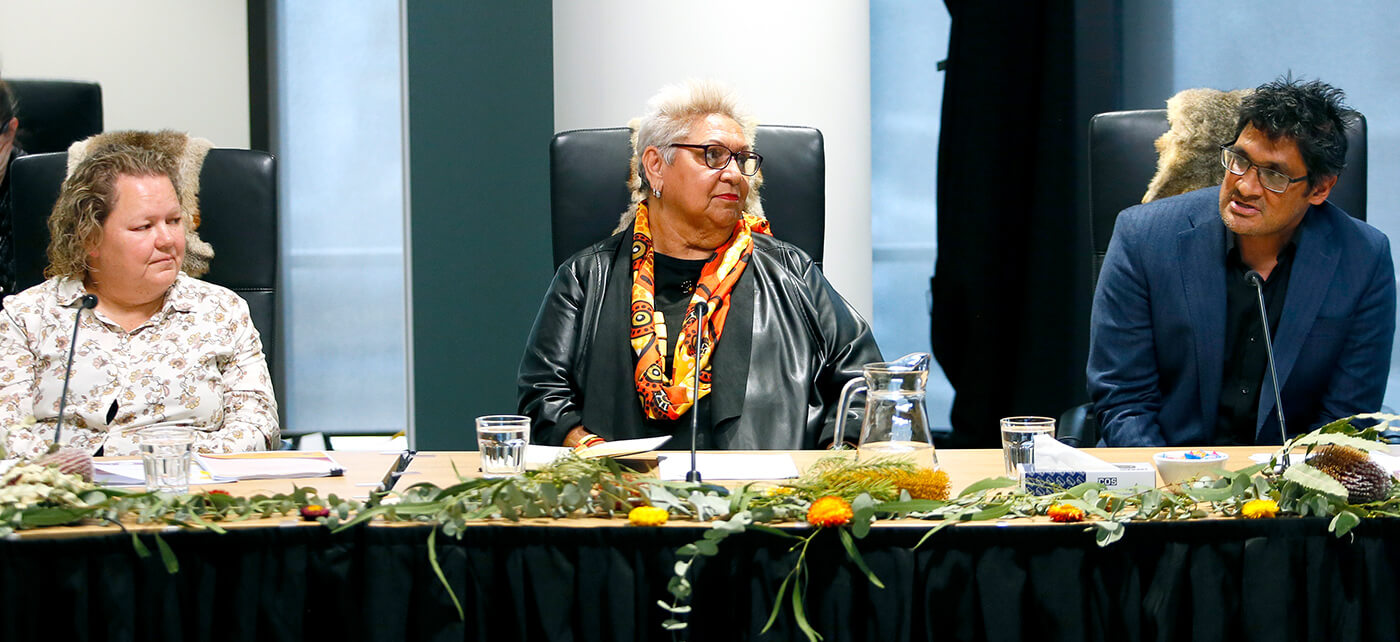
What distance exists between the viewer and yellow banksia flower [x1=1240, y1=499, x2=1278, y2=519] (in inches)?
48.8

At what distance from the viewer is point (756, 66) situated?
113 inches

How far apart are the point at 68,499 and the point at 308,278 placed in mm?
3082

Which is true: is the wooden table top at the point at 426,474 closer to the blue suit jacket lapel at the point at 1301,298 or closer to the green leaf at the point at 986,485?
the green leaf at the point at 986,485

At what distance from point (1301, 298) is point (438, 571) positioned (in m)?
1.63

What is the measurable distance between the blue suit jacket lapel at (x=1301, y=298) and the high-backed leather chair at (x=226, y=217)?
5.79 feet

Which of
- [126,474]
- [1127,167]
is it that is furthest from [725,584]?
[1127,167]

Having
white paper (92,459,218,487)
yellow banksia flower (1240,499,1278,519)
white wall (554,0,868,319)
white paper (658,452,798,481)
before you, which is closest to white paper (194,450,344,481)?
white paper (92,459,218,487)

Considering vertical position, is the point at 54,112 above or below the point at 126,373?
above

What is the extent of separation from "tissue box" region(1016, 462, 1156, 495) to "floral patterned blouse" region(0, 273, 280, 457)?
1.29 m

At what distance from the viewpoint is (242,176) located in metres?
2.29

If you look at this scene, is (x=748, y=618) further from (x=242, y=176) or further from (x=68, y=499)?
(x=242, y=176)

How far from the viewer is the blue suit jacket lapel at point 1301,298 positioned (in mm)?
2154

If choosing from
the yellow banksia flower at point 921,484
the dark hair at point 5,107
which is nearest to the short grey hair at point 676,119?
the yellow banksia flower at point 921,484

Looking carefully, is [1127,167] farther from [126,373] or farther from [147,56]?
[147,56]
